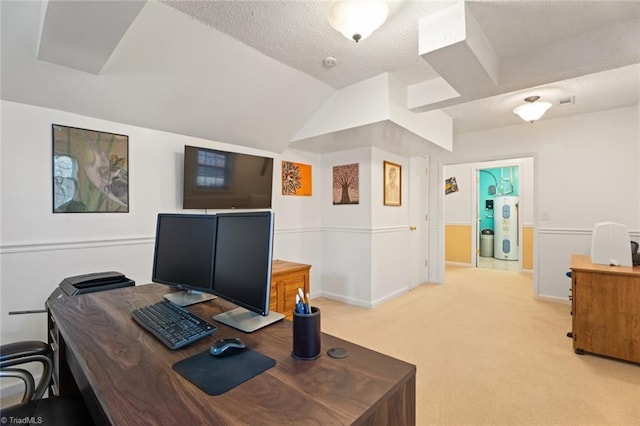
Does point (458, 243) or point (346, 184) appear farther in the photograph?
point (458, 243)

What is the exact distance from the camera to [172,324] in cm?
109

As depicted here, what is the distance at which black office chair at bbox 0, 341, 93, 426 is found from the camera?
1.03 metres

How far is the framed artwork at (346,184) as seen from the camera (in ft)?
12.7

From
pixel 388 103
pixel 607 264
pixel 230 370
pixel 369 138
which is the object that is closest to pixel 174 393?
pixel 230 370

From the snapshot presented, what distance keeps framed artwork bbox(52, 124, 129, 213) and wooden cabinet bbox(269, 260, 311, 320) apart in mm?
1417

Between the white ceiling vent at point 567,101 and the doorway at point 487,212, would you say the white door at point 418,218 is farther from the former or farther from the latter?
the white ceiling vent at point 567,101

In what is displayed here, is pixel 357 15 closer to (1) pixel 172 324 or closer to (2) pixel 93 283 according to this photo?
(1) pixel 172 324

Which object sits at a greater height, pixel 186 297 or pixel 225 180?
pixel 225 180

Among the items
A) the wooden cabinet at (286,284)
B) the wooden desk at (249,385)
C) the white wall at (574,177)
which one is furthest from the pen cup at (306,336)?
the white wall at (574,177)

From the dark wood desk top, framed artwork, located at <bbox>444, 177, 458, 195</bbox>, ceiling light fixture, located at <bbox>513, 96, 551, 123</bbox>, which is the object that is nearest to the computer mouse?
the dark wood desk top

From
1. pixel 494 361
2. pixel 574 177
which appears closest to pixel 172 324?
pixel 494 361

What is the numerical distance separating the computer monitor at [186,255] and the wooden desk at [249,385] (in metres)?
0.31

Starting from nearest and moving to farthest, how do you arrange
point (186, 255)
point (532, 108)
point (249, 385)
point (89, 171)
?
point (249, 385), point (186, 255), point (89, 171), point (532, 108)

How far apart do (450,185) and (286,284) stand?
5.19 m
